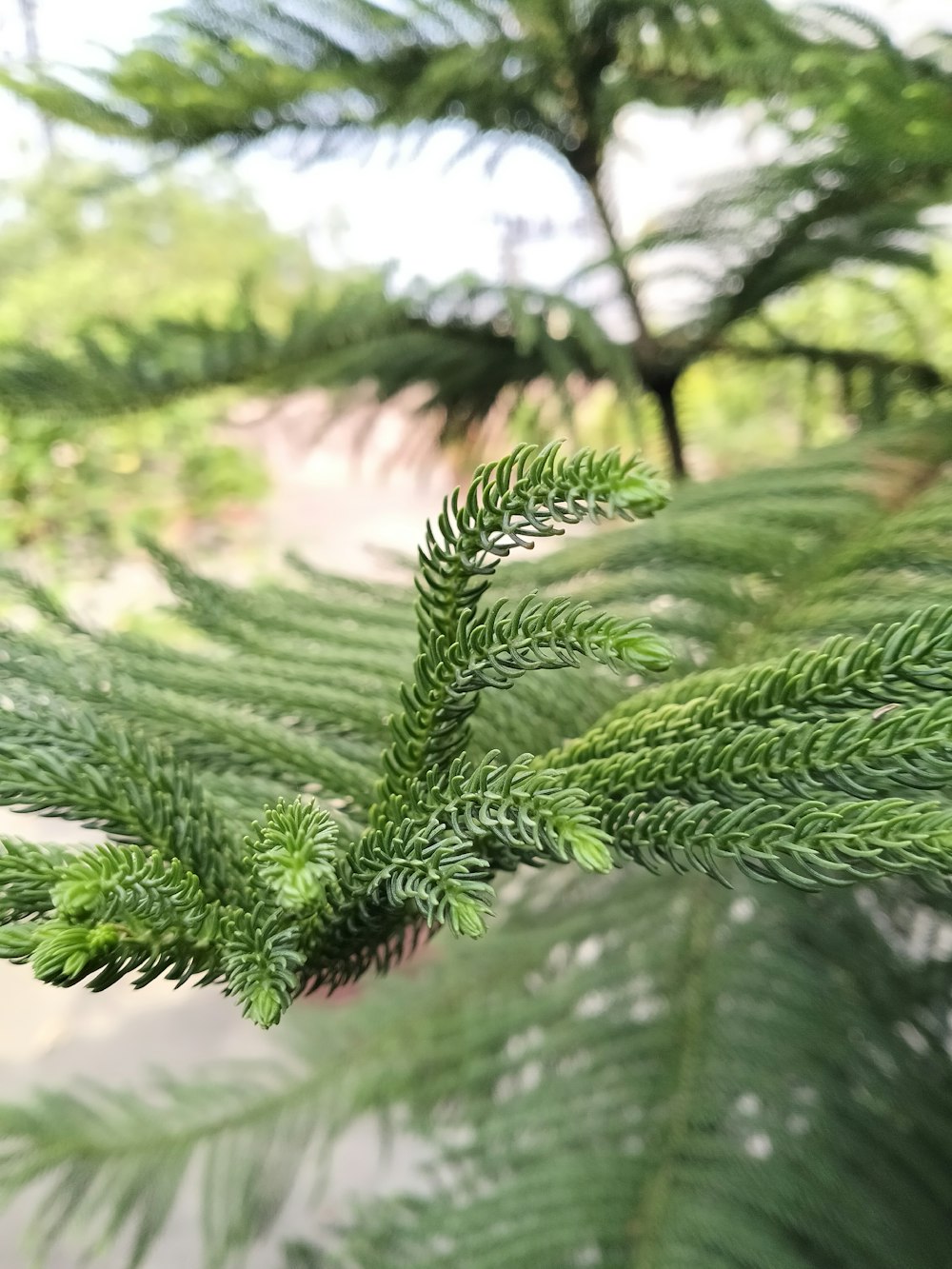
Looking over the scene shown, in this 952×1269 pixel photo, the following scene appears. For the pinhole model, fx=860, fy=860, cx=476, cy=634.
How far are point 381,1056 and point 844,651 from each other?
19.0 inches

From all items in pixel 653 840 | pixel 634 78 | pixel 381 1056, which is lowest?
pixel 381 1056

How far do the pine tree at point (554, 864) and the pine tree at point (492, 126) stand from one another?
15cm

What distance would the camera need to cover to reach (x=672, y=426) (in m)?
0.66

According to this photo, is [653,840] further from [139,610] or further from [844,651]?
[139,610]

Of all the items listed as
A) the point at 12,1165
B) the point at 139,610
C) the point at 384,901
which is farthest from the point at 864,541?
the point at 139,610

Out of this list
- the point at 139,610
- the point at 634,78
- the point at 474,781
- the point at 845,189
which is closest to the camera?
the point at 474,781

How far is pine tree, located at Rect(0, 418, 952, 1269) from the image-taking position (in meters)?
0.17

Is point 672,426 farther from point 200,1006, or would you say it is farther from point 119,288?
point 119,288

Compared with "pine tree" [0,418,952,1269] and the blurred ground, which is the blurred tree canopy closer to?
the blurred ground

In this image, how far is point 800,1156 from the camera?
14.1 inches

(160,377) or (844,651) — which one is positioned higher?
(160,377)

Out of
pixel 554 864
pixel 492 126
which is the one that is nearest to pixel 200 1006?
pixel 554 864

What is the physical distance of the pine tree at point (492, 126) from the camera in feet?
1.48

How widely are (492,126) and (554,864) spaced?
1.51 ft
